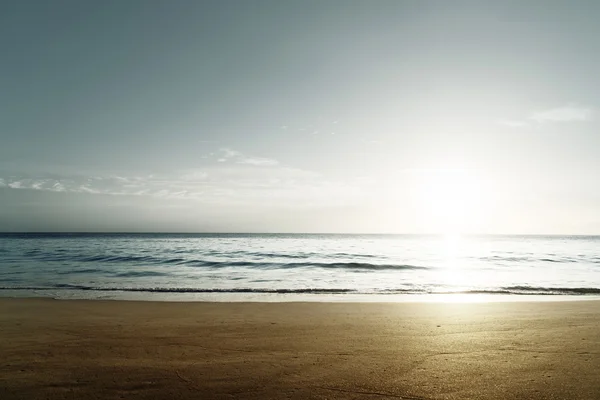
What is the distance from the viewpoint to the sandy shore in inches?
225

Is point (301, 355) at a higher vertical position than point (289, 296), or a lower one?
higher

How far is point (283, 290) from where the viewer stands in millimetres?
20281

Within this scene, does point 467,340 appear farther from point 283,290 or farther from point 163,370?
point 283,290

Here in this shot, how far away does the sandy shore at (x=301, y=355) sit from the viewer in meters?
5.70

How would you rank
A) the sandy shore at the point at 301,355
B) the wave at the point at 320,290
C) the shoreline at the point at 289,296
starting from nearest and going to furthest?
the sandy shore at the point at 301,355
the shoreline at the point at 289,296
the wave at the point at 320,290

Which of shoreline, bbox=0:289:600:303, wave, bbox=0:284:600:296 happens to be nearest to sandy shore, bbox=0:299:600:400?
shoreline, bbox=0:289:600:303

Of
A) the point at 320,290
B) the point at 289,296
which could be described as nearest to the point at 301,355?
the point at 289,296

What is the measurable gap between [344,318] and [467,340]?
3.74 meters

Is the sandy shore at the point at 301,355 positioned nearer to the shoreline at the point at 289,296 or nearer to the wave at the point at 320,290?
the shoreline at the point at 289,296

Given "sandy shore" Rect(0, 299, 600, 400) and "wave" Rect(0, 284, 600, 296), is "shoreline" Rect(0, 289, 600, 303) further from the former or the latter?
"sandy shore" Rect(0, 299, 600, 400)

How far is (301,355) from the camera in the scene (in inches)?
290

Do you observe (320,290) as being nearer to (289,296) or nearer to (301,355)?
(289,296)

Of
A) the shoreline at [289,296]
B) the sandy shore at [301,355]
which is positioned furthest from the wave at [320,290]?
the sandy shore at [301,355]

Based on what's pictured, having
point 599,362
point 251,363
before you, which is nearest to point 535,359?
point 599,362
